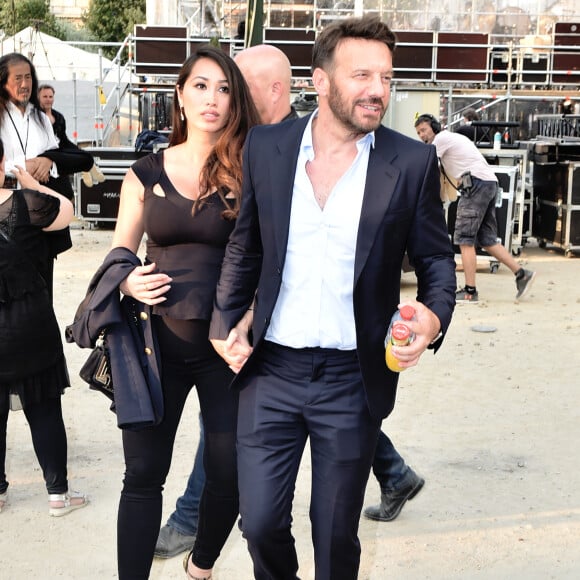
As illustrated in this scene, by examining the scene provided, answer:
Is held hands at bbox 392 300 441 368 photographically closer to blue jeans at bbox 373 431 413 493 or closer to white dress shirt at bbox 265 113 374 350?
white dress shirt at bbox 265 113 374 350

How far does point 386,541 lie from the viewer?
4211 mm

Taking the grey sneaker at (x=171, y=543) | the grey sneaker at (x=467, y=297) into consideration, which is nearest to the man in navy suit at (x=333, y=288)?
the grey sneaker at (x=171, y=543)

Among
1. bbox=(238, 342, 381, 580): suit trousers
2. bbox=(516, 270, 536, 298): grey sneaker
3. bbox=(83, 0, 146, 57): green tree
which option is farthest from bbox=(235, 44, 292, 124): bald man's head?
bbox=(83, 0, 146, 57): green tree

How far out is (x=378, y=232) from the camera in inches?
109

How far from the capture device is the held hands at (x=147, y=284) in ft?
10.1

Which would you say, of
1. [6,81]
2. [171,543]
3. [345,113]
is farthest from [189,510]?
[6,81]

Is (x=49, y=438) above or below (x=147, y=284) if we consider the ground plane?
below

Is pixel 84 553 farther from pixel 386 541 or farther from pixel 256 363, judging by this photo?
pixel 256 363

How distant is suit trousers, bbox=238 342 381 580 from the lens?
9.30ft

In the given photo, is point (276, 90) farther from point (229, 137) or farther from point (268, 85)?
point (229, 137)

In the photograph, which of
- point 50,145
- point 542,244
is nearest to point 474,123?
point 542,244

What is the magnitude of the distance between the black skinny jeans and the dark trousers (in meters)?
1.18

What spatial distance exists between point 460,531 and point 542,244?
10.7 metres

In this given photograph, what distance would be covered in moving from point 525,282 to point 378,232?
772cm
